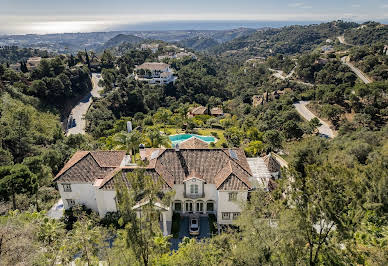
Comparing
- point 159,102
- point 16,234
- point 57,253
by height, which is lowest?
point 159,102

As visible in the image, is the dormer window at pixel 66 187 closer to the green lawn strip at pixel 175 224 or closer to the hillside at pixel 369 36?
the green lawn strip at pixel 175 224

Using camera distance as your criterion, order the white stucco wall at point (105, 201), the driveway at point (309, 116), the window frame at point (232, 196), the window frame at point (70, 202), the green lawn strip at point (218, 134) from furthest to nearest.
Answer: the driveway at point (309, 116) < the green lawn strip at point (218, 134) < the window frame at point (70, 202) < the white stucco wall at point (105, 201) < the window frame at point (232, 196)

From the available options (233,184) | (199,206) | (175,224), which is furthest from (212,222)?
(233,184)

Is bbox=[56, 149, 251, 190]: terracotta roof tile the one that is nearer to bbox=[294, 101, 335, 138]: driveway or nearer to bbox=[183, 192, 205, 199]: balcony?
bbox=[183, 192, 205, 199]: balcony

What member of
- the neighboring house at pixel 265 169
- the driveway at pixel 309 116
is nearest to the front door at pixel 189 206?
the neighboring house at pixel 265 169

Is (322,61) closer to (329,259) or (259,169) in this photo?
(259,169)

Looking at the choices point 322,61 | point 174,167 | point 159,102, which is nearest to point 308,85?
point 322,61

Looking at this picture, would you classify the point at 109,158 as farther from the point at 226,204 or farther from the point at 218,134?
the point at 218,134
